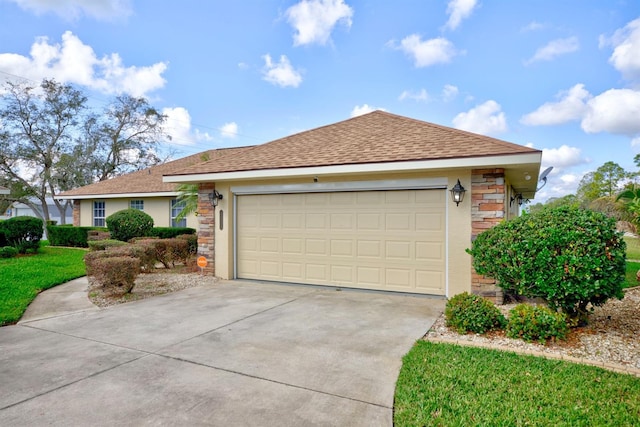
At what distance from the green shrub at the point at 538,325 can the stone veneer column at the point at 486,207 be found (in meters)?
1.86

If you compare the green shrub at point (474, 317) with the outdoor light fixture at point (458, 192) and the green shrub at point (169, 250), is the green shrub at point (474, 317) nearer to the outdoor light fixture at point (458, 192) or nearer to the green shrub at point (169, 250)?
the outdoor light fixture at point (458, 192)

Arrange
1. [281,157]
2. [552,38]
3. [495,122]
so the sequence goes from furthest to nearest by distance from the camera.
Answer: [495,122] → [552,38] → [281,157]

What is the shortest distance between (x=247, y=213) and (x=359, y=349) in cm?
550

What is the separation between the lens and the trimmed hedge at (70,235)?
1644 cm

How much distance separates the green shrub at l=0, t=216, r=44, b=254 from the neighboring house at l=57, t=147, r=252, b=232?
410 cm

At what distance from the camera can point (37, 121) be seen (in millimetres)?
25672

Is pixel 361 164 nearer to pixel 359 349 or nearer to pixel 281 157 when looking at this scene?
pixel 281 157

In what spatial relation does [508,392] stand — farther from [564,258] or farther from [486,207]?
[486,207]

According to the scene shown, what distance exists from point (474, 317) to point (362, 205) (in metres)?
3.51

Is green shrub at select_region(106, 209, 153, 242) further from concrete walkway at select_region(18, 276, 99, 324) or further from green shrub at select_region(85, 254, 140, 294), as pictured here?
green shrub at select_region(85, 254, 140, 294)

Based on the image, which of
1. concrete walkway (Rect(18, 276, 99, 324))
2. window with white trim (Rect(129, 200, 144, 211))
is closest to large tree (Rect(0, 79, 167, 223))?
window with white trim (Rect(129, 200, 144, 211))

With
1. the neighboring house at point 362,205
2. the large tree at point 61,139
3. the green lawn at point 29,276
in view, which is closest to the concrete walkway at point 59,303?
the green lawn at point 29,276

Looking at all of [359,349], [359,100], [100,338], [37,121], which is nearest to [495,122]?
[359,100]

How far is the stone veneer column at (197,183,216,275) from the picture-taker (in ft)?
30.5
